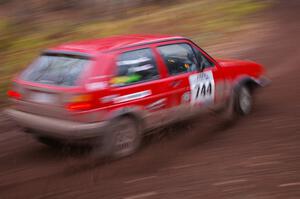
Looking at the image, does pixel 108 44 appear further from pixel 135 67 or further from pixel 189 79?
pixel 189 79

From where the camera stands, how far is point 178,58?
21.5 ft

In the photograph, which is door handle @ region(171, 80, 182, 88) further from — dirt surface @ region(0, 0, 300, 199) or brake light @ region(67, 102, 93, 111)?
brake light @ region(67, 102, 93, 111)

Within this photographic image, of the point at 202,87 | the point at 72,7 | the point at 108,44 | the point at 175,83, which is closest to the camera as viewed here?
the point at 108,44

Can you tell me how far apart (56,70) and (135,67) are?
1.00 metres

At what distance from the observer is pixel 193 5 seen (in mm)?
18453

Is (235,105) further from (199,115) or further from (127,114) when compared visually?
(127,114)

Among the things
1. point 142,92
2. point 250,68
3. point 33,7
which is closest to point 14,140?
point 142,92

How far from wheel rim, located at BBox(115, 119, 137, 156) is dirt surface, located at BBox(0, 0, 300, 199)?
133mm

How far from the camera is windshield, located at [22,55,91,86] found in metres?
5.65

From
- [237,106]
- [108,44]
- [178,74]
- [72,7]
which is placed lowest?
[237,106]

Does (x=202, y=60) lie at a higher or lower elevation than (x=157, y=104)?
higher

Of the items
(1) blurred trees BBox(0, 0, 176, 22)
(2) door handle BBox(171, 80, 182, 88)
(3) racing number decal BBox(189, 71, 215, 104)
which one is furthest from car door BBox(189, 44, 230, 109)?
(1) blurred trees BBox(0, 0, 176, 22)

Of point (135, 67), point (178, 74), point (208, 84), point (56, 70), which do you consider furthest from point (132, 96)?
point (208, 84)

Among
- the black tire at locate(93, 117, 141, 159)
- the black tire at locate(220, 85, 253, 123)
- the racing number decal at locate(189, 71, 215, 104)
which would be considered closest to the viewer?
the black tire at locate(93, 117, 141, 159)
